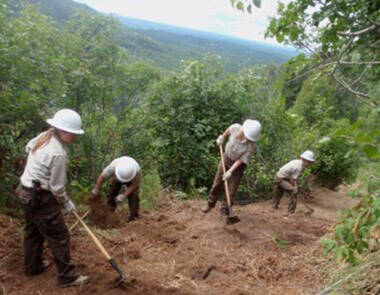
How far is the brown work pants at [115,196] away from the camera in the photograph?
644 centimetres

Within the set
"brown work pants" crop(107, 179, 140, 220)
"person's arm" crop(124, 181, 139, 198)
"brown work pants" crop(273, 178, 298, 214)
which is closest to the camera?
"person's arm" crop(124, 181, 139, 198)

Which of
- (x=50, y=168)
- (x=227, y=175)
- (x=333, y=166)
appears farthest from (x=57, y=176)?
(x=333, y=166)

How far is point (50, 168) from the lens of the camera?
3.63m

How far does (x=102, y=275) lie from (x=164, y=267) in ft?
2.91

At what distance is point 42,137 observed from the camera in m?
3.74

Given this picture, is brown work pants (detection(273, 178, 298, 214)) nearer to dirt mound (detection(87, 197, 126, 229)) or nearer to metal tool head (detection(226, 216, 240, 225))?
metal tool head (detection(226, 216, 240, 225))

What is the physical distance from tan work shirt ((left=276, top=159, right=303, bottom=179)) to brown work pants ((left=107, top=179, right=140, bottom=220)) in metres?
3.33

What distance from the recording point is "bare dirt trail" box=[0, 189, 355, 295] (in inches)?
162

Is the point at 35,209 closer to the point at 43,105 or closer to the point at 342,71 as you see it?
the point at 43,105

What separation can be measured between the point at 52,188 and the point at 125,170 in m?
2.26

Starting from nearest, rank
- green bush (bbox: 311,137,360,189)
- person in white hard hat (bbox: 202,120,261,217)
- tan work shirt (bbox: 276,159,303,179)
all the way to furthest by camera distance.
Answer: person in white hard hat (bbox: 202,120,261,217), tan work shirt (bbox: 276,159,303,179), green bush (bbox: 311,137,360,189)

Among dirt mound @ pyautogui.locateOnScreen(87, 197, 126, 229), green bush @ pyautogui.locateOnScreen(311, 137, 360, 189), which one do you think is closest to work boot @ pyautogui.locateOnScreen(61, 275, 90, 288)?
dirt mound @ pyautogui.locateOnScreen(87, 197, 126, 229)

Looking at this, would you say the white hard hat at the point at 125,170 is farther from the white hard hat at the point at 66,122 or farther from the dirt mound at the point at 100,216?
the white hard hat at the point at 66,122

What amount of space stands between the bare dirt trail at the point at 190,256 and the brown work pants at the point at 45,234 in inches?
6.2
